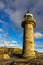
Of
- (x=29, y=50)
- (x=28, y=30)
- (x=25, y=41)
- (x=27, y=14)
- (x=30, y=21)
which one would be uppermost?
(x=27, y=14)

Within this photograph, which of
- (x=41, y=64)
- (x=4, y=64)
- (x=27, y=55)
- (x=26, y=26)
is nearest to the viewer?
(x=41, y=64)

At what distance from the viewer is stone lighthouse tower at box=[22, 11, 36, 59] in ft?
50.2

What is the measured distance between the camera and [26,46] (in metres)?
15.4

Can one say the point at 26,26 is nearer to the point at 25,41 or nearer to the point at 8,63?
the point at 25,41

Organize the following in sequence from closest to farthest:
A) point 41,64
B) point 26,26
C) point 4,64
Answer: point 41,64
point 4,64
point 26,26

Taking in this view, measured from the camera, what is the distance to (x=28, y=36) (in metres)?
15.8

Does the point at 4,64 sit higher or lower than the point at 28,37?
lower

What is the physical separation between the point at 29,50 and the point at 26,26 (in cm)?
297

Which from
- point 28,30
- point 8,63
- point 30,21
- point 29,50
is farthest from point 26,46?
point 8,63

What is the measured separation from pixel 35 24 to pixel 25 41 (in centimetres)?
288

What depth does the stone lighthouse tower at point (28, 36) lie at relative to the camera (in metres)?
15.3

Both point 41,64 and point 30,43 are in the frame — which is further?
point 30,43

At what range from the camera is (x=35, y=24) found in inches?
677

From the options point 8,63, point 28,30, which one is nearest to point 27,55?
point 28,30
